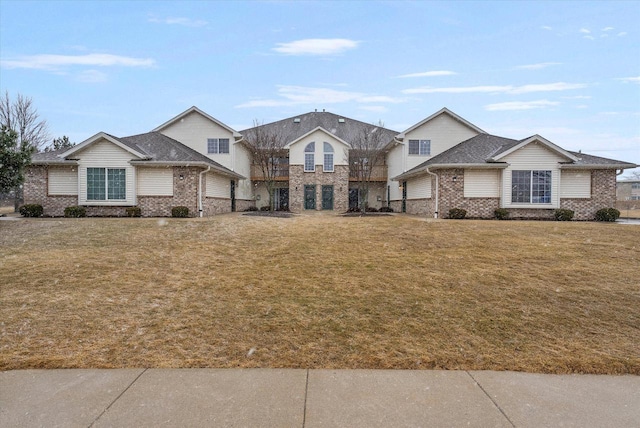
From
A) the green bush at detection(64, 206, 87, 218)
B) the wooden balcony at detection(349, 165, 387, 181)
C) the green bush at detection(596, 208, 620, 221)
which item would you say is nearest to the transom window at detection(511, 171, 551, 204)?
the green bush at detection(596, 208, 620, 221)

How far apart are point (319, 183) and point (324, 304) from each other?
22841mm

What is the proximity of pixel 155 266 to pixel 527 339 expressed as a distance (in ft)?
24.8

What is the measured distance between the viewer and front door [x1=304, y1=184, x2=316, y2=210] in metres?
28.5

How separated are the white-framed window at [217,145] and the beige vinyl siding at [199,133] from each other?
0.68 ft

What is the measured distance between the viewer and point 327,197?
28.5 metres

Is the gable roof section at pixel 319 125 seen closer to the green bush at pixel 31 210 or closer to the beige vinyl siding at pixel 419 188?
the beige vinyl siding at pixel 419 188

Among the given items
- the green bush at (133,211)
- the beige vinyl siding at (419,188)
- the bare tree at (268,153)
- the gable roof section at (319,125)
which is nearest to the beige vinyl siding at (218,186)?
the bare tree at (268,153)

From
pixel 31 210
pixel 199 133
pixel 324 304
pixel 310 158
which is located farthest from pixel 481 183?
pixel 31 210

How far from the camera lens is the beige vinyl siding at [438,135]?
2414 cm

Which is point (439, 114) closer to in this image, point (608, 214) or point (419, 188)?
point (419, 188)

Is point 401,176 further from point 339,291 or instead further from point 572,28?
point 339,291

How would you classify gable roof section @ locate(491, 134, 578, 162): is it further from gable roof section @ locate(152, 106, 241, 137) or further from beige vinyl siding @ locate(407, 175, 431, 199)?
gable roof section @ locate(152, 106, 241, 137)

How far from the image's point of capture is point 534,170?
62.3 ft

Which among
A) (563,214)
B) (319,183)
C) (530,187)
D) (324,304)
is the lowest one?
(324,304)
